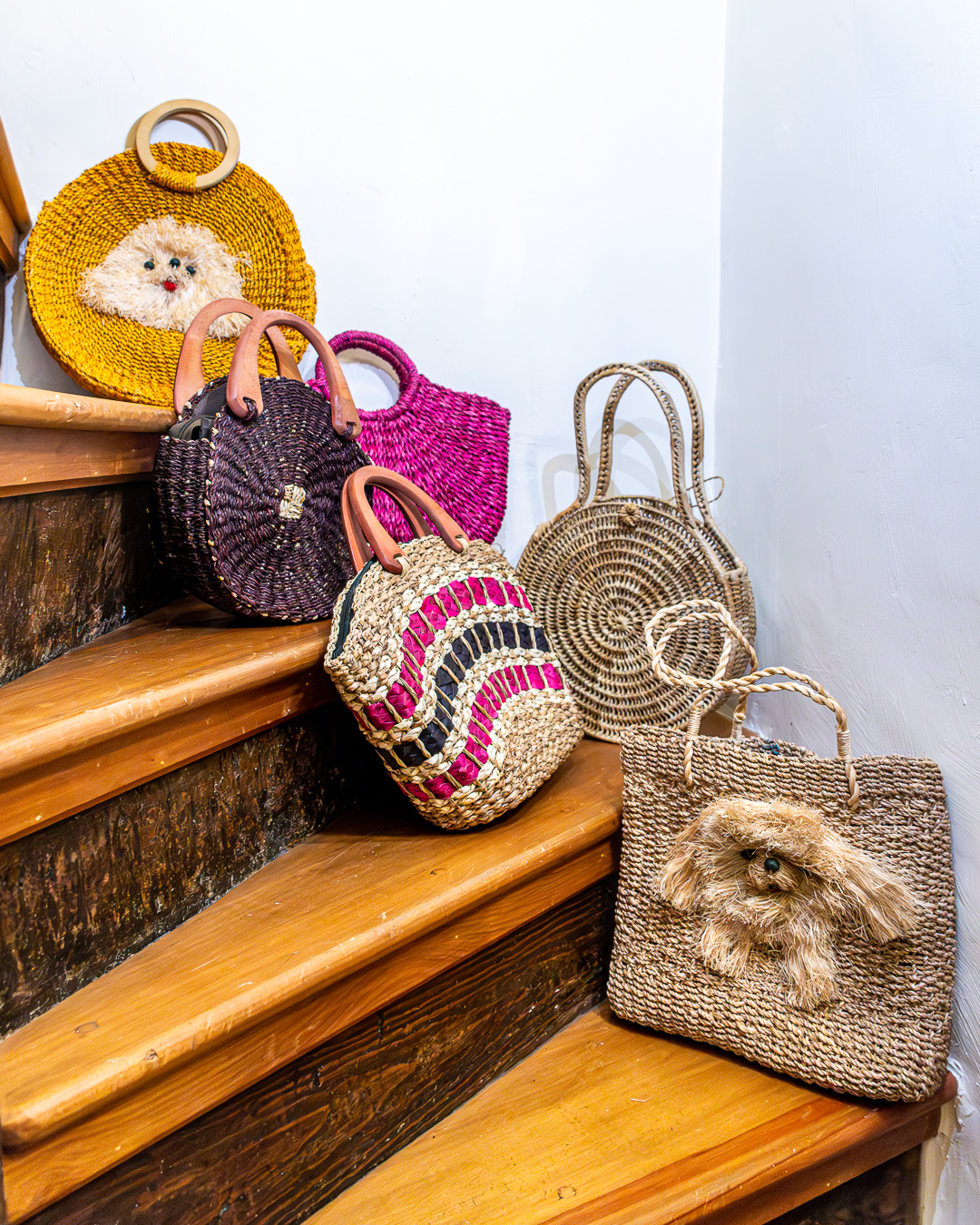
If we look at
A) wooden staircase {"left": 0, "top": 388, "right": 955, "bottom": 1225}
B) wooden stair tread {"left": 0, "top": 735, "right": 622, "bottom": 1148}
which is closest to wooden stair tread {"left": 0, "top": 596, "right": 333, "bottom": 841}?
wooden staircase {"left": 0, "top": 388, "right": 955, "bottom": 1225}

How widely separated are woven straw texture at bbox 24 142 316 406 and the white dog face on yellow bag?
0.84 metres

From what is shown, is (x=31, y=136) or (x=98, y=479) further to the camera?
(x=31, y=136)

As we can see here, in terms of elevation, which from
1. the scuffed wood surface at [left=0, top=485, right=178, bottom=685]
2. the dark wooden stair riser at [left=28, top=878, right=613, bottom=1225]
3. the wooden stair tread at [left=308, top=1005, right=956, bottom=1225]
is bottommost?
the wooden stair tread at [left=308, top=1005, right=956, bottom=1225]

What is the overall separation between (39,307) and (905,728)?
1140mm

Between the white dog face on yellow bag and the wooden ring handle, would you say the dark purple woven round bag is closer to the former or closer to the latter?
the wooden ring handle

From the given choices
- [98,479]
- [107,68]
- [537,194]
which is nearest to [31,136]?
[107,68]

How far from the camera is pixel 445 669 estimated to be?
32.7 inches

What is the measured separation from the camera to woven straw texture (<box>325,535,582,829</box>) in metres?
0.78

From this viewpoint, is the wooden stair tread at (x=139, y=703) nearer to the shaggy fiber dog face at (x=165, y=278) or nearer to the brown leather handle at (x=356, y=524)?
the brown leather handle at (x=356, y=524)

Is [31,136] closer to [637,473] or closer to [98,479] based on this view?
[98,479]

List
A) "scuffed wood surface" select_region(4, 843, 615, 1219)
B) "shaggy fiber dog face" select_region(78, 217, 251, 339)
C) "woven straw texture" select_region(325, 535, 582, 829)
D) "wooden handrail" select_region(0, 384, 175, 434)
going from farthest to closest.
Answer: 1. "shaggy fiber dog face" select_region(78, 217, 251, 339)
2. "woven straw texture" select_region(325, 535, 582, 829)
3. "wooden handrail" select_region(0, 384, 175, 434)
4. "scuffed wood surface" select_region(4, 843, 615, 1219)

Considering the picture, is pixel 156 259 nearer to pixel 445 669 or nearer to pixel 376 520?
pixel 376 520

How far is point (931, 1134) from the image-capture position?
833mm

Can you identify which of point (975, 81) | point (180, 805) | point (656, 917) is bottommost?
point (656, 917)
